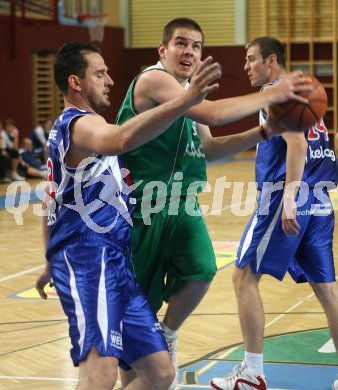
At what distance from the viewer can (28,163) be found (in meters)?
18.6

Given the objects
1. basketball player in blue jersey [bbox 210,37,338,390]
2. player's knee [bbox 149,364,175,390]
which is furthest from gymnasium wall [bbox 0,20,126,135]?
player's knee [bbox 149,364,175,390]

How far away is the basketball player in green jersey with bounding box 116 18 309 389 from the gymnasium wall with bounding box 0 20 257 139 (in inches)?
610

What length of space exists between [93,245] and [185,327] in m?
2.95

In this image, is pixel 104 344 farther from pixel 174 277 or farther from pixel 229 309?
pixel 229 309

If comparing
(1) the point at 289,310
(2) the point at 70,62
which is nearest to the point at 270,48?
(2) the point at 70,62

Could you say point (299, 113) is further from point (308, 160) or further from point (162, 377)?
point (308, 160)

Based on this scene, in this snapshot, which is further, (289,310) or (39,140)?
(39,140)

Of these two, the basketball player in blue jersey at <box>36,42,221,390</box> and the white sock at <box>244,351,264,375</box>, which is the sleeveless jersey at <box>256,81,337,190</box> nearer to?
the white sock at <box>244,351,264,375</box>

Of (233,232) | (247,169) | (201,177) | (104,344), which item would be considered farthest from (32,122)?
(104,344)

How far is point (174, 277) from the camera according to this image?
489 cm

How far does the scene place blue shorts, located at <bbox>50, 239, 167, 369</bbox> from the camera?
3707mm

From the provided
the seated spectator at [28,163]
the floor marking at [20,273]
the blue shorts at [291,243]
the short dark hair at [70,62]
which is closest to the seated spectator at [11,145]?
the seated spectator at [28,163]

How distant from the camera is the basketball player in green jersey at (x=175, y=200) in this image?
4730 mm

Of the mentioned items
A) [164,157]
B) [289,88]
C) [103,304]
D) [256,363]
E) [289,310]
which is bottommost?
[289,310]
